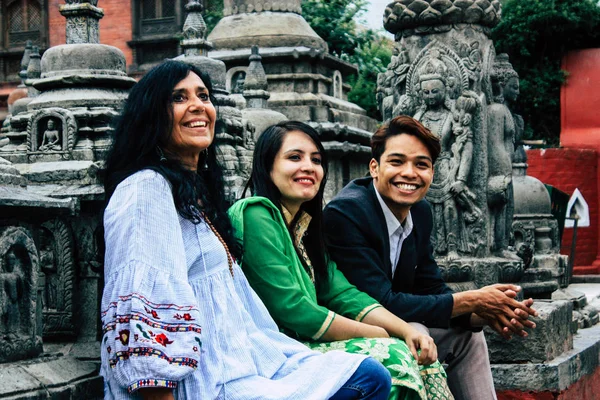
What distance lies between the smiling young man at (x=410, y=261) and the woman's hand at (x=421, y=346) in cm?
29

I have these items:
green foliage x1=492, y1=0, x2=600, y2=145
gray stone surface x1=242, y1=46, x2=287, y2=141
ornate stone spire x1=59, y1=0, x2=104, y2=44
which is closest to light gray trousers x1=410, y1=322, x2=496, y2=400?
ornate stone spire x1=59, y1=0, x2=104, y2=44

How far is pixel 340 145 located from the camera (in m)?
13.0

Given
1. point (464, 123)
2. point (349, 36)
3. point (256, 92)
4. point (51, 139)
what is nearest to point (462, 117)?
point (464, 123)

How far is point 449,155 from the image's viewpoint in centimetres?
557

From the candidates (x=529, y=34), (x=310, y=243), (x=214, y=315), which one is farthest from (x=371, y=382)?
(x=529, y=34)

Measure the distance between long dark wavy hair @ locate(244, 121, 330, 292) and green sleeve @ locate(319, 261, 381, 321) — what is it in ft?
0.10

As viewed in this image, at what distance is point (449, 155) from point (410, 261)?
1.69 meters

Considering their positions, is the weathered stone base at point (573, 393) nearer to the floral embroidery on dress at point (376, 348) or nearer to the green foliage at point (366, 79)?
the floral embroidery on dress at point (376, 348)

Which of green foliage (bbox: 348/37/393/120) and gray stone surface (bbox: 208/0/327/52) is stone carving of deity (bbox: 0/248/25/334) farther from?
green foliage (bbox: 348/37/393/120)

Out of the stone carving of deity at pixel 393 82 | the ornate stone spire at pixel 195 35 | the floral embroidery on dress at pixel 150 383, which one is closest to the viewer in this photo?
the floral embroidery on dress at pixel 150 383

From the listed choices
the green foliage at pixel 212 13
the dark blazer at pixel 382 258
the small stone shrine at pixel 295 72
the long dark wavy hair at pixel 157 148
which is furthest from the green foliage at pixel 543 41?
the long dark wavy hair at pixel 157 148

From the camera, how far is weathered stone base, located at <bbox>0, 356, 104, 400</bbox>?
291cm

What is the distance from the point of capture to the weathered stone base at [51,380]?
291 centimetres

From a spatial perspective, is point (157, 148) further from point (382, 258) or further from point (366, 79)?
point (366, 79)
